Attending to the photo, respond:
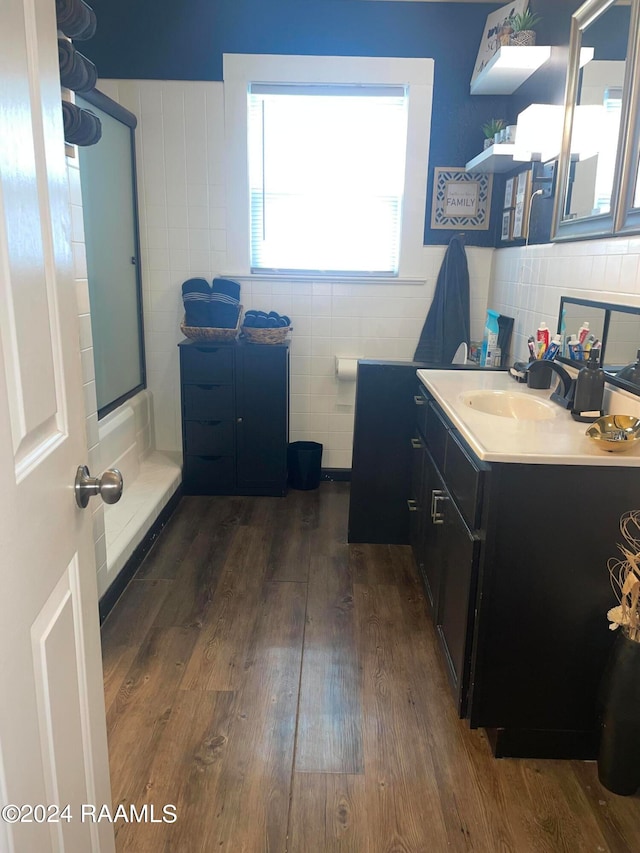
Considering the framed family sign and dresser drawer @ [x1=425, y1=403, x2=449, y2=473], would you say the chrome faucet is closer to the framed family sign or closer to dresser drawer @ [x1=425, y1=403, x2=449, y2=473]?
dresser drawer @ [x1=425, y1=403, x2=449, y2=473]

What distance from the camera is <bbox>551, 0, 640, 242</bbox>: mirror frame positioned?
6.53 ft

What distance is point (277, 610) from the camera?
2510mm

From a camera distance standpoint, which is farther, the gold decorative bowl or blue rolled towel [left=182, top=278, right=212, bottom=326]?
blue rolled towel [left=182, top=278, right=212, bottom=326]

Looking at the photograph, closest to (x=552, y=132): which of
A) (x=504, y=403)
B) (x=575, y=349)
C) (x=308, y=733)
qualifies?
(x=575, y=349)

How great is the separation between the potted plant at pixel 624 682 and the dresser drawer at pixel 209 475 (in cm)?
240

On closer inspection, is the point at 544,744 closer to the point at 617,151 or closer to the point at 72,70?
the point at 617,151

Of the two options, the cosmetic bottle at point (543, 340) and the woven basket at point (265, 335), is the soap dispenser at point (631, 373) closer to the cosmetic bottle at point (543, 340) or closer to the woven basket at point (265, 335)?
the cosmetic bottle at point (543, 340)

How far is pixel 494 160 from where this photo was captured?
313 centimetres

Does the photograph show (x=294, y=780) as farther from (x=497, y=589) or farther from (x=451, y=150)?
(x=451, y=150)

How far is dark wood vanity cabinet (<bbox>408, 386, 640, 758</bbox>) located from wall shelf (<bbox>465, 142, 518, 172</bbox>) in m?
1.77

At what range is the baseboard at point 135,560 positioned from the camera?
241cm

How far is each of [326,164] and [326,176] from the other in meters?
0.07

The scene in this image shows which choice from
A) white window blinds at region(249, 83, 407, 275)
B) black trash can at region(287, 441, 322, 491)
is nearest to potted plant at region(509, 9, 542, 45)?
white window blinds at region(249, 83, 407, 275)

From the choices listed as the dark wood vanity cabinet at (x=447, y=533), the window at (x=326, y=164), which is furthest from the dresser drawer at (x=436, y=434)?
the window at (x=326, y=164)
